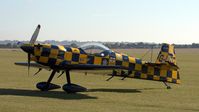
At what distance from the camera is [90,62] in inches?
548

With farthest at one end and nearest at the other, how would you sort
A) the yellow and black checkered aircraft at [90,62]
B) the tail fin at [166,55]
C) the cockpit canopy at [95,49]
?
1. the tail fin at [166,55]
2. the cockpit canopy at [95,49]
3. the yellow and black checkered aircraft at [90,62]

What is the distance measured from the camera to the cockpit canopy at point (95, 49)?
14027mm

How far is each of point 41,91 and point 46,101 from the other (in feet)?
9.10

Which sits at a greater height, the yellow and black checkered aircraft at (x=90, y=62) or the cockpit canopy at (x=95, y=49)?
the cockpit canopy at (x=95, y=49)

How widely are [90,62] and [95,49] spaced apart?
1.80 ft

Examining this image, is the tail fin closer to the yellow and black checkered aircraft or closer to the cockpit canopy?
the yellow and black checkered aircraft

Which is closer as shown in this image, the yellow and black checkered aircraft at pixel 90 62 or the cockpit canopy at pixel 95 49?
the yellow and black checkered aircraft at pixel 90 62

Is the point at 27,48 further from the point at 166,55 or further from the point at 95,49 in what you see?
the point at 166,55

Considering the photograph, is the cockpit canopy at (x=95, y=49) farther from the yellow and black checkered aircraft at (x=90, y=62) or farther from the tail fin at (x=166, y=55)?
the tail fin at (x=166, y=55)

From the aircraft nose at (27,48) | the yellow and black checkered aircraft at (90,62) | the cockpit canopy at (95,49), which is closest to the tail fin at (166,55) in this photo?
the yellow and black checkered aircraft at (90,62)

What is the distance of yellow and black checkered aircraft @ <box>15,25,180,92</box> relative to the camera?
13.1m

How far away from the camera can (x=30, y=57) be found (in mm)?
13461

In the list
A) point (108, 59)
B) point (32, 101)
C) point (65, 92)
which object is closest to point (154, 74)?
point (108, 59)

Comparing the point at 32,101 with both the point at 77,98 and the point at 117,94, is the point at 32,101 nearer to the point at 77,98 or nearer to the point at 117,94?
the point at 77,98
